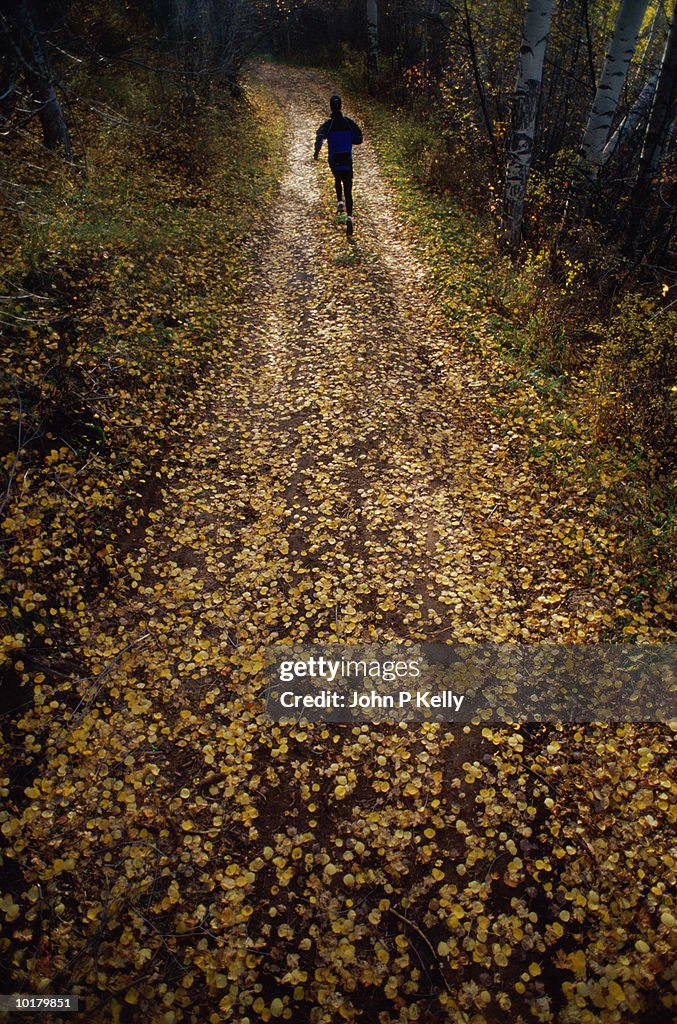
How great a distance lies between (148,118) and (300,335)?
829cm

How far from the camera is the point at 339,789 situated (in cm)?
411

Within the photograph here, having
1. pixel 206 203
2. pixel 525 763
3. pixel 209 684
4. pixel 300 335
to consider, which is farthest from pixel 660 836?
pixel 206 203

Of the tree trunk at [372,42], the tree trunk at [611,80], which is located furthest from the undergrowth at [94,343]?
the tree trunk at [372,42]

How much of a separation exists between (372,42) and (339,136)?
15.3 m

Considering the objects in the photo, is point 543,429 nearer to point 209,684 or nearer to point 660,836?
point 660,836

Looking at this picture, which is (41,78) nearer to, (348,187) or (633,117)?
(348,187)

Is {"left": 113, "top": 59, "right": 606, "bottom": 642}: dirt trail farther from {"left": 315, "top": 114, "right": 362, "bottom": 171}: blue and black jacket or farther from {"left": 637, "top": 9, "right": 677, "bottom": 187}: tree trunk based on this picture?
{"left": 637, "top": 9, "right": 677, "bottom": 187}: tree trunk

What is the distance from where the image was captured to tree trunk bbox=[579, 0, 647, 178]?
827cm

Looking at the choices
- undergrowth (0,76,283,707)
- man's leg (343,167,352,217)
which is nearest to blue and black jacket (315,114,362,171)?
man's leg (343,167,352,217)

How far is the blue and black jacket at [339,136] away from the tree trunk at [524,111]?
2808 millimetres

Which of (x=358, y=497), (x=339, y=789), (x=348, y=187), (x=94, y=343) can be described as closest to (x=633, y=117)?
(x=348, y=187)

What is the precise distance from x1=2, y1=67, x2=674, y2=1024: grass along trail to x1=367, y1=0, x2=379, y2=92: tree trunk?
70.4 ft

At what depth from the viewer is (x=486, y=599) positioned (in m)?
5.24

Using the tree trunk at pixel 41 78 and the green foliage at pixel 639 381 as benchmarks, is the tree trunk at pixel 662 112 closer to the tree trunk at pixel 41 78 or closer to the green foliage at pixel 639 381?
the green foliage at pixel 639 381
